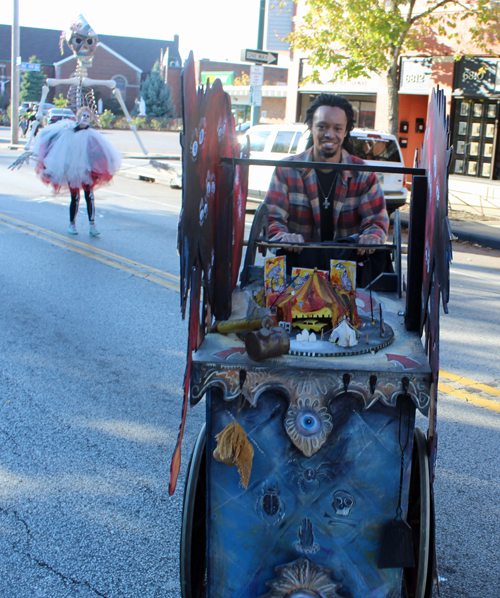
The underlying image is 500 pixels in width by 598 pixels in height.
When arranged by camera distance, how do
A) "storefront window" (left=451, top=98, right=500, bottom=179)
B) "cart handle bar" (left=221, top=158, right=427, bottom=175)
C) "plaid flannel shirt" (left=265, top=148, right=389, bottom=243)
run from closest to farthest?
"cart handle bar" (left=221, top=158, right=427, bottom=175), "plaid flannel shirt" (left=265, top=148, right=389, bottom=243), "storefront window" (left=451, top=98, right=500, bottom=179)

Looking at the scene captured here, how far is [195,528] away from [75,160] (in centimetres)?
823

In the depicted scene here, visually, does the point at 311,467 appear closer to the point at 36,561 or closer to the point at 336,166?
the point at 336,166

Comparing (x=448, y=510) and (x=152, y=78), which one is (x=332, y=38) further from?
(x=152, y=78)

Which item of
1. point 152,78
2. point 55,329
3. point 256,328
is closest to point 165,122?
point 152,78

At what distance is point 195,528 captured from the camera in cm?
269

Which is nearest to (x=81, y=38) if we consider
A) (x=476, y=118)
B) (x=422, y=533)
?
(x=476, y=118)

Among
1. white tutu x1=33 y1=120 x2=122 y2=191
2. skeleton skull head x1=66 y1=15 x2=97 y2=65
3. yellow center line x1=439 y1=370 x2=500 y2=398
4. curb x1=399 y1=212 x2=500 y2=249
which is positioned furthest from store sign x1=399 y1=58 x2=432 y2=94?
yellow center line x1=439 y1=370 x2=500 y2=398

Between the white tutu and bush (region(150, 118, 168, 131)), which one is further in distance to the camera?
bush (region(150, 118, 168, 131))

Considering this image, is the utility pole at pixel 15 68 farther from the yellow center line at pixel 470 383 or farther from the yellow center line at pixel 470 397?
the yellow center line at pixel 470 397

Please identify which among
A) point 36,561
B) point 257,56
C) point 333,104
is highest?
point 257,56

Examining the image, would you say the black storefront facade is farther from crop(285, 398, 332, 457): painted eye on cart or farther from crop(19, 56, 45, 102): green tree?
crop(19, 56, 45, 102): green tree

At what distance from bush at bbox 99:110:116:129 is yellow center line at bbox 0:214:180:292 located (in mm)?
43517

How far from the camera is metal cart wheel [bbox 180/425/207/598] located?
2.52 m

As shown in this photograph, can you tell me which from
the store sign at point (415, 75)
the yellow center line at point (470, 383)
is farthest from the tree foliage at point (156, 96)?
the yellow center line at point (470, 383)
